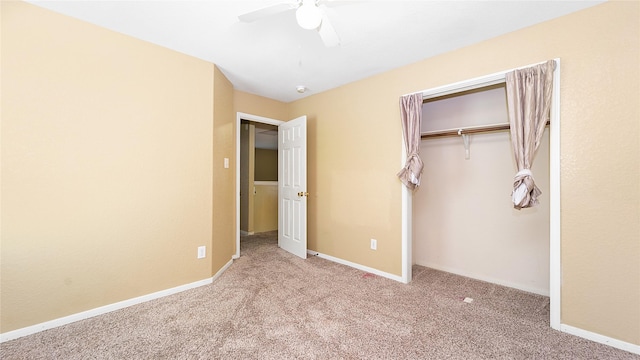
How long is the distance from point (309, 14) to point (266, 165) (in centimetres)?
637

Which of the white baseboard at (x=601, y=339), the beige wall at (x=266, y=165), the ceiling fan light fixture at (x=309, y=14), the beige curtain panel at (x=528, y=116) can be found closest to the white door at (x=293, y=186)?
the ceiling fan light fixture at (x=309, y=14)

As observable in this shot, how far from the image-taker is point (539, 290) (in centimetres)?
248

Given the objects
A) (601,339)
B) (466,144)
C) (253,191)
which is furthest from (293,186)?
(601,339)

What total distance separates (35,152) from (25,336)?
1317 millimetres

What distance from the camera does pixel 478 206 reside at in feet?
9.55

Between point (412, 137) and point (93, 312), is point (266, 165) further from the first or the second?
point (93, 312)

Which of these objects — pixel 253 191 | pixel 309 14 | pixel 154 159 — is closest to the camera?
pixel 309 14

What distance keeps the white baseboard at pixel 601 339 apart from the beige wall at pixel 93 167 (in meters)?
3.18

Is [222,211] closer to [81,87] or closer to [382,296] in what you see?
[81,87]

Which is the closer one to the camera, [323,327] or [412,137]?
[323,327]

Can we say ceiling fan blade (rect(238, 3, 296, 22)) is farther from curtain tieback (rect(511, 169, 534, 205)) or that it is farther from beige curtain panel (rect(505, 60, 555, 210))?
curtain tieback (rect(511, 169, 534, 205))

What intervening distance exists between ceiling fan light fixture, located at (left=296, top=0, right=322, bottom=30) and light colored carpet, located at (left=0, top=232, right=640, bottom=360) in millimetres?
2031

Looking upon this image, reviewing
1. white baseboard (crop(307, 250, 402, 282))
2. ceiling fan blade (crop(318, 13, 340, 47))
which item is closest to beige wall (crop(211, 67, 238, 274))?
white baseboard (crop(307, 250, 402, 282))

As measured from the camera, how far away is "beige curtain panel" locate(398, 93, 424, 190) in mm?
2607
